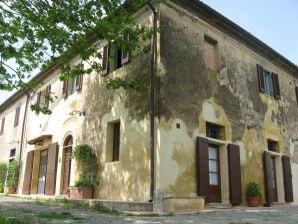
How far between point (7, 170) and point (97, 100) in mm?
10159

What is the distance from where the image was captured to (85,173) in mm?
10977

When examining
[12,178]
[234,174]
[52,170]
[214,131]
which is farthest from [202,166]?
[12,178]

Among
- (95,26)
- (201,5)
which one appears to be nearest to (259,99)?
(201,5)

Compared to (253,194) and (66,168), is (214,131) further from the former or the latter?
(66,168)

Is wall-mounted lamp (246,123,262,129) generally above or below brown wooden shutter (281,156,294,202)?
above

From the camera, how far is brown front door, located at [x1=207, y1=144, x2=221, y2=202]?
10188 mm

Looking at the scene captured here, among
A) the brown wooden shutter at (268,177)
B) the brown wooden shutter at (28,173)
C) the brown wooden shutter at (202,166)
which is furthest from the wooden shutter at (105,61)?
the brown wooden shutter at (268,177)

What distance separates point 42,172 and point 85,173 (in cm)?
534

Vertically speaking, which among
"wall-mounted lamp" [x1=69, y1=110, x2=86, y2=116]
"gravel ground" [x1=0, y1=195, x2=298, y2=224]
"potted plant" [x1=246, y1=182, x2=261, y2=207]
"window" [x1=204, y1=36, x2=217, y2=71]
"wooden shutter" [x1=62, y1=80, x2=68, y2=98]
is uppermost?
"window" [x1=204, y1=36, x2=217, y2=71]

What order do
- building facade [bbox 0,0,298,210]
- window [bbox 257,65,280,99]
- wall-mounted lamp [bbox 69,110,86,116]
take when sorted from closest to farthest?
building facade [bbox 0,0,298,210], wall-mounted lamp [bbox 69,110,86,116], window [bbox 257,65,280,99]

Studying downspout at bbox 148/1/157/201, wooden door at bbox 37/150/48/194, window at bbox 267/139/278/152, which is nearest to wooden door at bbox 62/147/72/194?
wooden door at bbox 37/150/48/194

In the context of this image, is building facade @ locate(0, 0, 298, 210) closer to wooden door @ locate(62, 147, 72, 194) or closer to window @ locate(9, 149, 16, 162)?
wooden door @ locate(62, 147, 72, 194)

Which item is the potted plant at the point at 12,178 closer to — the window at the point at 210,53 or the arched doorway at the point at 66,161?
the arched doorway at the point at 66,161

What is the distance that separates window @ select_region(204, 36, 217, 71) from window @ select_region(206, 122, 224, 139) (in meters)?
2.13
